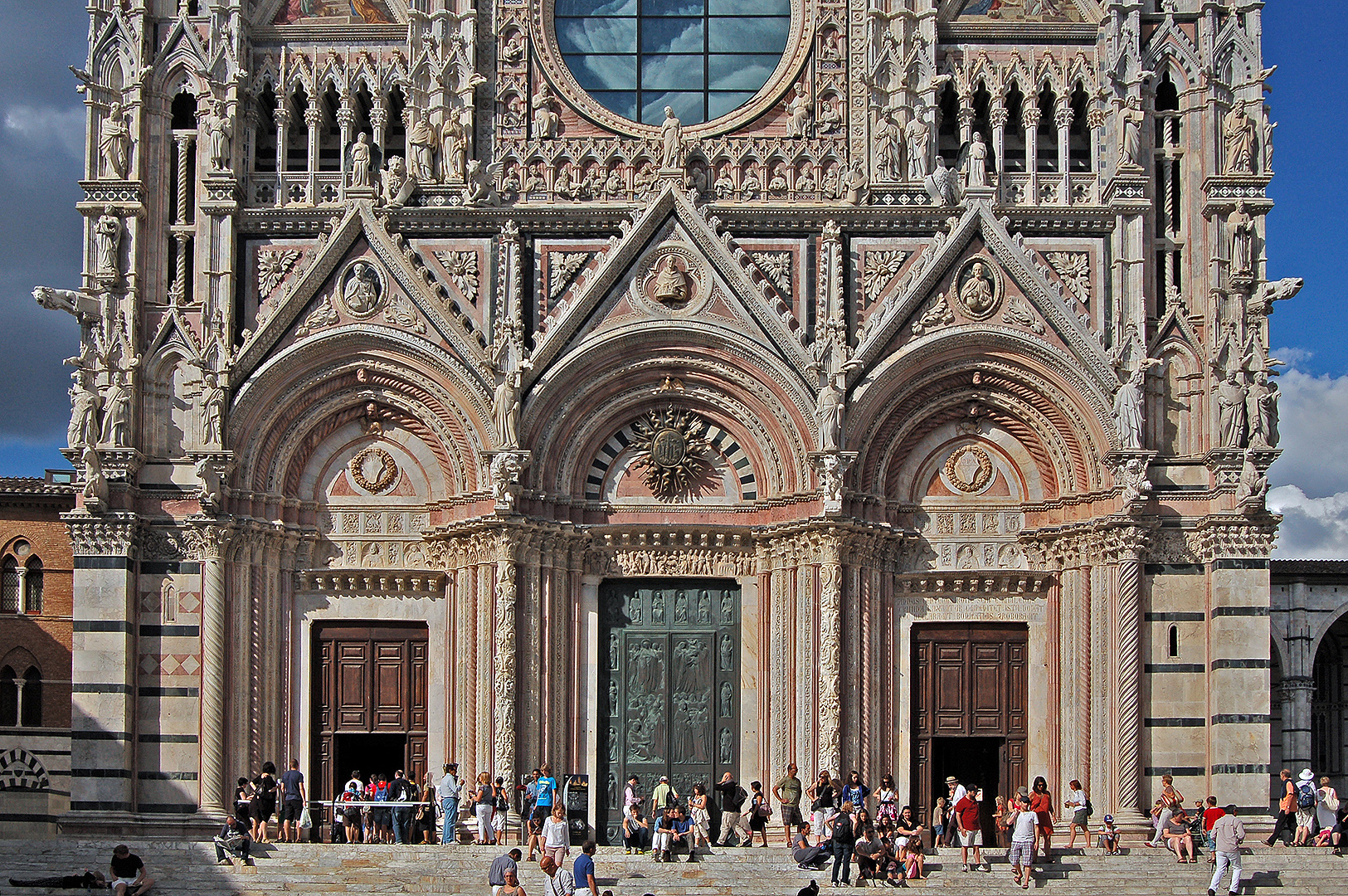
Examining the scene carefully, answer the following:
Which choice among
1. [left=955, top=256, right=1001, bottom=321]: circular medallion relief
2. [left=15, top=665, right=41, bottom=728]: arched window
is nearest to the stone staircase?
[left=955, top=256, right=1001, bottom=321]: circular medallion relief

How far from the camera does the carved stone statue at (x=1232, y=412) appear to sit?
28156 mm

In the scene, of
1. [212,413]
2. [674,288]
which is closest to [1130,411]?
[674,288]

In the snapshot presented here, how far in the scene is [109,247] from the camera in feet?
94.8

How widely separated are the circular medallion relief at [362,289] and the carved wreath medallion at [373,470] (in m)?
2.41

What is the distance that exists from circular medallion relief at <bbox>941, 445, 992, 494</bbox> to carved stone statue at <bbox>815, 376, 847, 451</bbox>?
2369 mm

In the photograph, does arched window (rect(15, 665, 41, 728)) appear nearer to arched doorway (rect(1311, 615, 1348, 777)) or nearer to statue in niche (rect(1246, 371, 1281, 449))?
statue in niche (rect(1246, 371, 1281, 449))

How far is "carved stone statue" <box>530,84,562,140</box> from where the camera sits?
29766mm

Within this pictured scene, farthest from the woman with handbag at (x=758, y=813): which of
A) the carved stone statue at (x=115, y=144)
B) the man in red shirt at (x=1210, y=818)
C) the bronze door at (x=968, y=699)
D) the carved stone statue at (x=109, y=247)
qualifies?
the carved stone statue at (x=115, y=144)

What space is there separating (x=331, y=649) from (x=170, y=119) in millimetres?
9499

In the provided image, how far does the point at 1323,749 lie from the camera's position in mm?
37250

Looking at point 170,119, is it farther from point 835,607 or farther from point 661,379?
point 835,607

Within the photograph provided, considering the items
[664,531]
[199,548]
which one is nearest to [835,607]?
[664,531]

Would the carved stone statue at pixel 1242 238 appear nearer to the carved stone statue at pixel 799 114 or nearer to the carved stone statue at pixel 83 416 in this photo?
the carved stone statue at pixel 799 114

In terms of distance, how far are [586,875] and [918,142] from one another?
14129 mm
